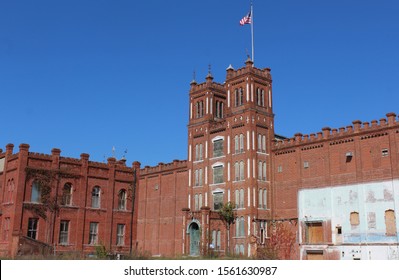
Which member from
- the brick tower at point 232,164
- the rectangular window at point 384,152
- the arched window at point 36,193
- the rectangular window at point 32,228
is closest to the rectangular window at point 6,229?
the rectangular window at point 32,228

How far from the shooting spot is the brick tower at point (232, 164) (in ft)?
160

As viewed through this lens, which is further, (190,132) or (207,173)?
(190,132)

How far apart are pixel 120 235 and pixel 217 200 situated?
11265 millimetres

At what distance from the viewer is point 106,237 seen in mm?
46594

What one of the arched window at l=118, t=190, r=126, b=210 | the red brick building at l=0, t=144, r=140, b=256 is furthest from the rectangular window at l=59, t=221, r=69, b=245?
the arched window at l=118, t=190, r=126, b=210

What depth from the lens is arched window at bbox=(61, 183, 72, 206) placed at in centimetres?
4462

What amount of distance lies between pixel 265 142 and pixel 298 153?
432cm

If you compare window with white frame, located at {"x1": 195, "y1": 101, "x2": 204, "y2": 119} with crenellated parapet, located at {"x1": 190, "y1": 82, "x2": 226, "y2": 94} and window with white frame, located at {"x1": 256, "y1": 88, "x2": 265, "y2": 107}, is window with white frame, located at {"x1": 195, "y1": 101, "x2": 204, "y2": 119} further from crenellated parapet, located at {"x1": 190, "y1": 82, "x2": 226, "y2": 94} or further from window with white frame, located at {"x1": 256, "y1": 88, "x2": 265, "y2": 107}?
window with white frame, located at {"x1": 256, "y1": 88, "x2": 265, "y2": 107}

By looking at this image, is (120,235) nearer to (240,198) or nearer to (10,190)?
(10,190)

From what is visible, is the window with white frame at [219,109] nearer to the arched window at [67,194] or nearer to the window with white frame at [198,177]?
the window with white frame at [198,177]

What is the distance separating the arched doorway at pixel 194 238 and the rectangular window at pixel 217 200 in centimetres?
315

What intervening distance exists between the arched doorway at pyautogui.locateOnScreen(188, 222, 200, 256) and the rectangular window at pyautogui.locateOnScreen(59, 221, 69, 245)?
1320cm

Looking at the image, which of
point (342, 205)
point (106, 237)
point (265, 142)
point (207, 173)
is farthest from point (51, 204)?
point (342, 205)
